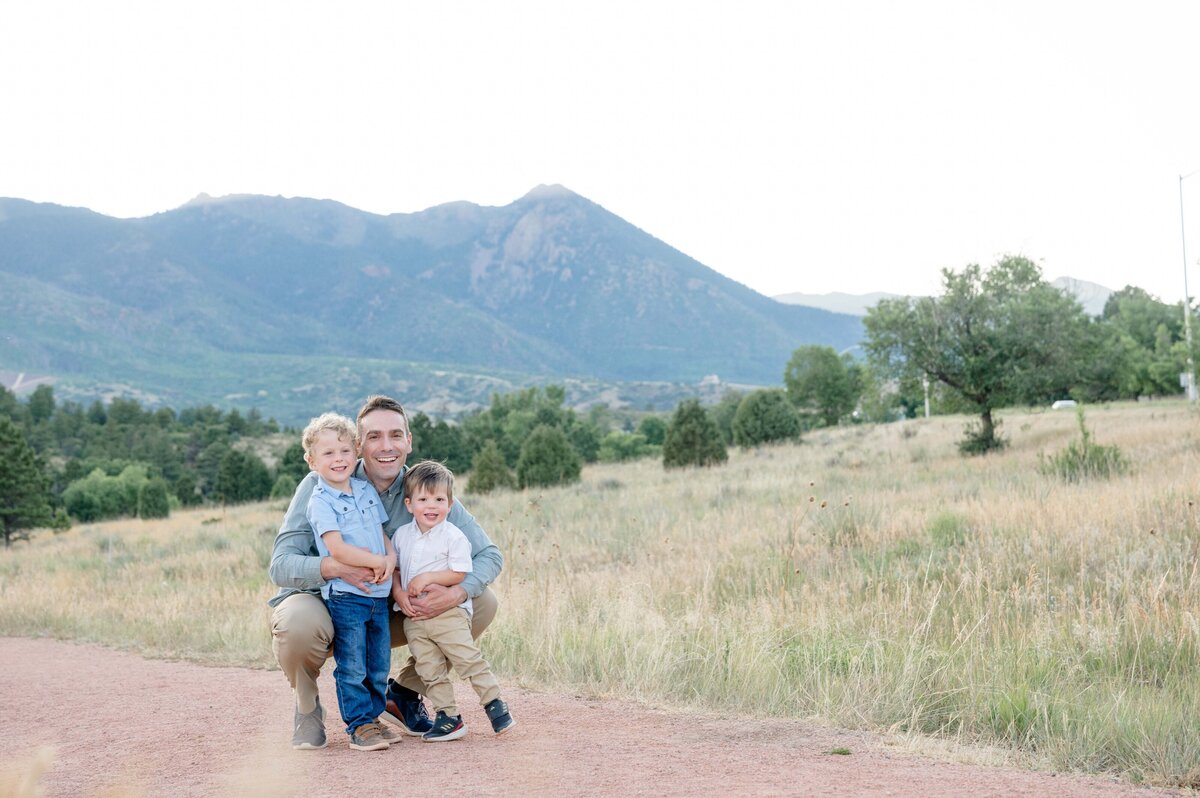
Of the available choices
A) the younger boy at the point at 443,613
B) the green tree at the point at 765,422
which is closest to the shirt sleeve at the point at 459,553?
the younger boy at the point at 443,613

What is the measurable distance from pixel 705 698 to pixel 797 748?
3.61 feet

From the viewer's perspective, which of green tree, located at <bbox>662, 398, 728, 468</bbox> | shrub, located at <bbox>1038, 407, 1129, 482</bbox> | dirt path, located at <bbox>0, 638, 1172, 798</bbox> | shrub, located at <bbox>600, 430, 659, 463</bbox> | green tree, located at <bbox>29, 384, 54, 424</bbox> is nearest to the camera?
dirt path, located at <bbox>0, 638, 1172, 798</bbox>

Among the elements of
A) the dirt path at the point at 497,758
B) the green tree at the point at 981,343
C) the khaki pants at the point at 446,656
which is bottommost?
the dirt path at the point at 497,758

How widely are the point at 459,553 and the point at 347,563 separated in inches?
21.6

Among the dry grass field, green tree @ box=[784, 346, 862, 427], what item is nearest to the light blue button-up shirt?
the dry grass field

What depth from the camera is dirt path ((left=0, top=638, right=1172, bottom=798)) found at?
14.4 ft

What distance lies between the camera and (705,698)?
6.11 metres

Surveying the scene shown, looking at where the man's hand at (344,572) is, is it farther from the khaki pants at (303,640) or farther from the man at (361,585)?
the khaki pants at (303,640)

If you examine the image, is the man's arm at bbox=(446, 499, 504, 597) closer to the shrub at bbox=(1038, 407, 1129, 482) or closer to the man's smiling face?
the man's smiling face

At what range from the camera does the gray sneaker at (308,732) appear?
525 centimetres

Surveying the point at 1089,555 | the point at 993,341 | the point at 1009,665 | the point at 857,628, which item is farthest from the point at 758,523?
the point at 993,341

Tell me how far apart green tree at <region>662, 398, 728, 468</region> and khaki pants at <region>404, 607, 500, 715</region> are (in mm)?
26609

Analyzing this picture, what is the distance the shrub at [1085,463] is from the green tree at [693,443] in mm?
15339

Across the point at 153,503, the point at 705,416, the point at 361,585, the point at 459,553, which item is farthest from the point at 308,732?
the point at 153,503
